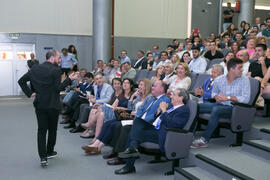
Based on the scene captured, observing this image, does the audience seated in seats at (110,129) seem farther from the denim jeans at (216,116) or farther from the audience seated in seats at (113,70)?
the audience seated in seats at (113,70)

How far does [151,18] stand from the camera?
38.1 feet

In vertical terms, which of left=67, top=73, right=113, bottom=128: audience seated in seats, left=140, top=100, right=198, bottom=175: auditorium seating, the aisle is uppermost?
left=67, top=73, right=113, bottom=128: audience seated in seats

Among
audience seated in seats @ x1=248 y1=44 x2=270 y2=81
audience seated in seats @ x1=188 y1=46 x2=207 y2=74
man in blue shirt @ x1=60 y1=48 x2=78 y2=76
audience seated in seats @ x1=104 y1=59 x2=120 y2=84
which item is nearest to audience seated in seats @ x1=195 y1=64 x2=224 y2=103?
audience seated in seats @ x1=248 y1=44 x2=270 y2=81

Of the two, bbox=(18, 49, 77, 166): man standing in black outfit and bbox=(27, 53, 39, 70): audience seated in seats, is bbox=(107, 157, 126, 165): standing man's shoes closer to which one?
bbox=(18, 49, 77, 166): man standing in black outfit

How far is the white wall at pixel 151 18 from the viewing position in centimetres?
1120

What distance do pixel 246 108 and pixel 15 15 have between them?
904 cm

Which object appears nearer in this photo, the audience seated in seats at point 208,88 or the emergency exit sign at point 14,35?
the audience seated in seats at point 208,88

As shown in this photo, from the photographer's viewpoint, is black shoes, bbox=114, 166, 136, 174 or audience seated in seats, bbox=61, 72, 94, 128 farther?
audience seated in seats, bbox=61, 72, 94, 128

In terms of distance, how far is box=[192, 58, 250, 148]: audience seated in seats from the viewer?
329 cm

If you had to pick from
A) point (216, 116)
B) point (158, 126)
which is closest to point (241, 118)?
point (216, 116)

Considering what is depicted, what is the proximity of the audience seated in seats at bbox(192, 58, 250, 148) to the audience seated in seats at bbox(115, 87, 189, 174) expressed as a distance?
0.39 metres

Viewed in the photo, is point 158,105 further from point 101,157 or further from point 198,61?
point 198,61

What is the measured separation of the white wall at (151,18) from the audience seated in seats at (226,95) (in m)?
8.03

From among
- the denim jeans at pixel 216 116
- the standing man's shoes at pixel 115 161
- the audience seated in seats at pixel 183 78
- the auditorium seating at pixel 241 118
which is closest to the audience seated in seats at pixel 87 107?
the audience seated in seats at pixel 183 78
